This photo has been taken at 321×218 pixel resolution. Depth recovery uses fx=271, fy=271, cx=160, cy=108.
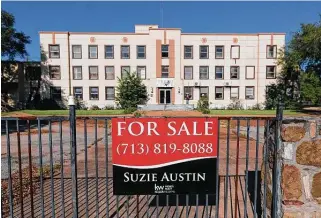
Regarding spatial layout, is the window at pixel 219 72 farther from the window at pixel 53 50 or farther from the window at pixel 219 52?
the window at pixel 53 50

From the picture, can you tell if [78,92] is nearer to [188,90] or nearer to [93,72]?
[93,72]

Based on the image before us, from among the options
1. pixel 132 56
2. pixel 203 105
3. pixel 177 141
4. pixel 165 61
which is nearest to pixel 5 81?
pixel 132 56

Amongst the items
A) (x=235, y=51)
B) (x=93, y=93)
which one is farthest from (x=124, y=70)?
(x=235, y=51)

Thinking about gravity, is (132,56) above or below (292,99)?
above

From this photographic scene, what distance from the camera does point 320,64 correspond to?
29.8m

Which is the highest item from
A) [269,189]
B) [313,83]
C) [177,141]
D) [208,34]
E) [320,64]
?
[208,34]

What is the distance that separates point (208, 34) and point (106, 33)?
14.5 m

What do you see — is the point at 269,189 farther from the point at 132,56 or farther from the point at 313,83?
the point at 132,56

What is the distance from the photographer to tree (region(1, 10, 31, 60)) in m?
35.2

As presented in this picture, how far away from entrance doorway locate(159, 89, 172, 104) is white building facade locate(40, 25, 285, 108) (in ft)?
0.47

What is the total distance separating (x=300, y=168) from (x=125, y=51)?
3684 cm

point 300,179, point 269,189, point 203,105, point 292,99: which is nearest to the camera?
point 300,179

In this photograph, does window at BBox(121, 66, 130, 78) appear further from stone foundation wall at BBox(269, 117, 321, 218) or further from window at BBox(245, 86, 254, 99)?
stone foundation wall at BBox(269, 117, 321, 218)

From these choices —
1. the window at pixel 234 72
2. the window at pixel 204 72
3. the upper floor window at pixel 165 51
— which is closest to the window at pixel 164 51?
the upper floor window at pixel 165 51
